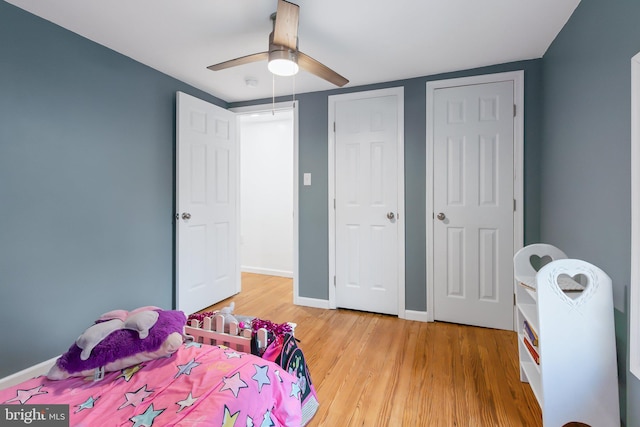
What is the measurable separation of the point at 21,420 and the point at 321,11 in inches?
89.8

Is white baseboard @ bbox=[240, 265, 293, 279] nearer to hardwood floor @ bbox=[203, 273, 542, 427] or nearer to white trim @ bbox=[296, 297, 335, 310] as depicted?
white trim @ bbox=[296, 297, 335, 310]

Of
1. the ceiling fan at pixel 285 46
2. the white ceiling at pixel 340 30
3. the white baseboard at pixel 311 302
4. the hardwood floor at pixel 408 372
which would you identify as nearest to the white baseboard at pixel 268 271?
the white baseboard at pixel 311 302

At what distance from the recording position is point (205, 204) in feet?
10.5

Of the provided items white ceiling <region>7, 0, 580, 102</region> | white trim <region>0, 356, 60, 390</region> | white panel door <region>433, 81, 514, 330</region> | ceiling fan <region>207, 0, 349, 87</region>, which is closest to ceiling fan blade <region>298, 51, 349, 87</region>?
ceiling fan <region>207, 0, 349, 87</region>

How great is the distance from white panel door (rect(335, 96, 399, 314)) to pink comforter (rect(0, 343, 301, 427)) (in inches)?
69.2

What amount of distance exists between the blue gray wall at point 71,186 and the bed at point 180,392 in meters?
→ 0.84

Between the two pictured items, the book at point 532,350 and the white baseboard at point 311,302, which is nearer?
the book at point 532,350

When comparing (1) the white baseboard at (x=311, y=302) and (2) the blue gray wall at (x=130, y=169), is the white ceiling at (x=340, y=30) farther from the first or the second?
(1) the white baseboard at (x=311, y=302)

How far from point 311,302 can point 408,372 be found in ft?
4.76

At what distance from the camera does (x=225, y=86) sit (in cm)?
316

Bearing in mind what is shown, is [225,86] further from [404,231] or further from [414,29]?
[404,231]

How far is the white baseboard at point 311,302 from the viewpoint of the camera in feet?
10.8

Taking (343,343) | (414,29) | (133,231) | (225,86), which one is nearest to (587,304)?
(343,343)

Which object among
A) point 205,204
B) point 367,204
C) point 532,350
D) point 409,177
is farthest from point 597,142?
point 205,204
